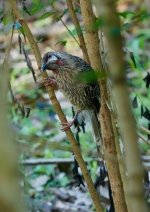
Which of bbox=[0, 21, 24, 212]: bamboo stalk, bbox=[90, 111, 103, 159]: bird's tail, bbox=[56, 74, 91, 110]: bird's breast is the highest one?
bbox=[0, 21, 24, 212]: bamboo stalk

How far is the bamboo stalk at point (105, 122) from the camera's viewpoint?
7.64 ft

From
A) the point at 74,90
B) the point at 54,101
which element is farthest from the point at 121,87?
the point at 74,90

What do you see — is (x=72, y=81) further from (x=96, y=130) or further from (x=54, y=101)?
(x=54, y=101)

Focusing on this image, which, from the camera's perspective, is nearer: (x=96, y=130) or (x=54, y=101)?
(x=54, y=101)

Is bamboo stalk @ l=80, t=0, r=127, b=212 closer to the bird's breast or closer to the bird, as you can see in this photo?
the bird

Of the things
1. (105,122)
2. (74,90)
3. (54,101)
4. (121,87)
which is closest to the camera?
(121,87)

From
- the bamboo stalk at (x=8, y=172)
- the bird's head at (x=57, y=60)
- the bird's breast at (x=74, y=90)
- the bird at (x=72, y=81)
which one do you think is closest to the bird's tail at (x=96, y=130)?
the bird at (x=72, y=81)

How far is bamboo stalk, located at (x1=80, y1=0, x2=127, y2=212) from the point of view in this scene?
233 centimetres

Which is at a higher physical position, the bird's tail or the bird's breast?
the bird's breast

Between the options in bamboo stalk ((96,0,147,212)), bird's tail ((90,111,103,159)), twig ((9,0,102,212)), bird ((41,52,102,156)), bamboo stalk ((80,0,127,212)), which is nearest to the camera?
bamboo stalk ((96,0,147,212))

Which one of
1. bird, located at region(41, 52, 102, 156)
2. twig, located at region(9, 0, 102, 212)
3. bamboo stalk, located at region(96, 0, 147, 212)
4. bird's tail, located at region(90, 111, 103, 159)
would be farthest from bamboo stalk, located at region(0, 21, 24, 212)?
bird, located at region(41, 52, 102, 156)

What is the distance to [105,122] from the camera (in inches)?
94.5

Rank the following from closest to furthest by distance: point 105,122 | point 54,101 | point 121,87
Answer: point 121,87 < point 54,101 < point 105,122

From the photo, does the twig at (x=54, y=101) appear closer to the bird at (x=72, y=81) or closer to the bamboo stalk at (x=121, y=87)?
the bird at (x=72, y=81)
